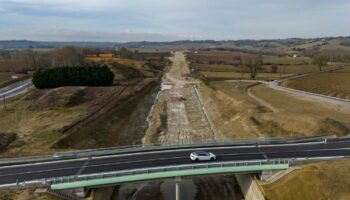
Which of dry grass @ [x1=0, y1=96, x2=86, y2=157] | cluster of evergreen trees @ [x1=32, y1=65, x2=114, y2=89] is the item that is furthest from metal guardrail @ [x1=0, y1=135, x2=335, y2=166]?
cluster of evergreen trees @ [x1=32, y1=65, x2=114, y2=89]

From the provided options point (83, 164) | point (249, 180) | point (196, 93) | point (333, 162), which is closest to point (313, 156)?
point (333, 162)

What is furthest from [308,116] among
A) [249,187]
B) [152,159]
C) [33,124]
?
[33,124]

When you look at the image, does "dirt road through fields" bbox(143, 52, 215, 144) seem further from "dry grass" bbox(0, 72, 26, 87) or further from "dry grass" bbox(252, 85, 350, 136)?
"dry grass" bbox(0, 72, 26, 87)

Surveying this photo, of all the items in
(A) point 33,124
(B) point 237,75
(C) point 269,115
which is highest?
(C) point 269,115

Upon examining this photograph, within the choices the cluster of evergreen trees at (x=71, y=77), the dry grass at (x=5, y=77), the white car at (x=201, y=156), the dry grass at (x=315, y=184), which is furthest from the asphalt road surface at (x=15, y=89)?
the dry grass at (x=315, y=184)

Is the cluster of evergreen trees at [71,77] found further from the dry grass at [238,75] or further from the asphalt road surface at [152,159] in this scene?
the asphalt road surface at [152,159]

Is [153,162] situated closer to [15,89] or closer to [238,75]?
[15,89]

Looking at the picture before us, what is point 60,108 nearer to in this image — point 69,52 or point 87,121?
point 87,121
